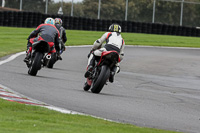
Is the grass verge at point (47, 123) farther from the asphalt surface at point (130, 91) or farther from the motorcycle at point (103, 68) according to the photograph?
the motorcycle at point (103, 68)

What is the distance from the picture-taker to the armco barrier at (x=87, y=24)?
34375 mm

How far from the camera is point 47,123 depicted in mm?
6527

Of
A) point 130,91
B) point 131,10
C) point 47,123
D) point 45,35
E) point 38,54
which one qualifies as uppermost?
point 131,10

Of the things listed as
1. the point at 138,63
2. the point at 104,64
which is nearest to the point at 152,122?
the point at 104,64

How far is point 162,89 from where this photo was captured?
13.4m

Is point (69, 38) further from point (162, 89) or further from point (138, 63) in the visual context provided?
point (162, 89)

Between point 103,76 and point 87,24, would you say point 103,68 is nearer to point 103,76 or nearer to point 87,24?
point 103,76

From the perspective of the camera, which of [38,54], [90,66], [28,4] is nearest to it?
[90,66]

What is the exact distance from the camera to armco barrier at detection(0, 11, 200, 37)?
3438 cm

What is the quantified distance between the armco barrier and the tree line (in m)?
3.91

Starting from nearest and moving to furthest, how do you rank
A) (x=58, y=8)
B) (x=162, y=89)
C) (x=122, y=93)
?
(x=122, y=93) < (x=162, y=89) < (x=58, y=8)

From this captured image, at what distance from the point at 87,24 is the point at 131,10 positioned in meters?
7.26

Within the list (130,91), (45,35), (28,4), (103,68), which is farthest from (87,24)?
(103,68)

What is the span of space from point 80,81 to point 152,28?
83.3 ft
